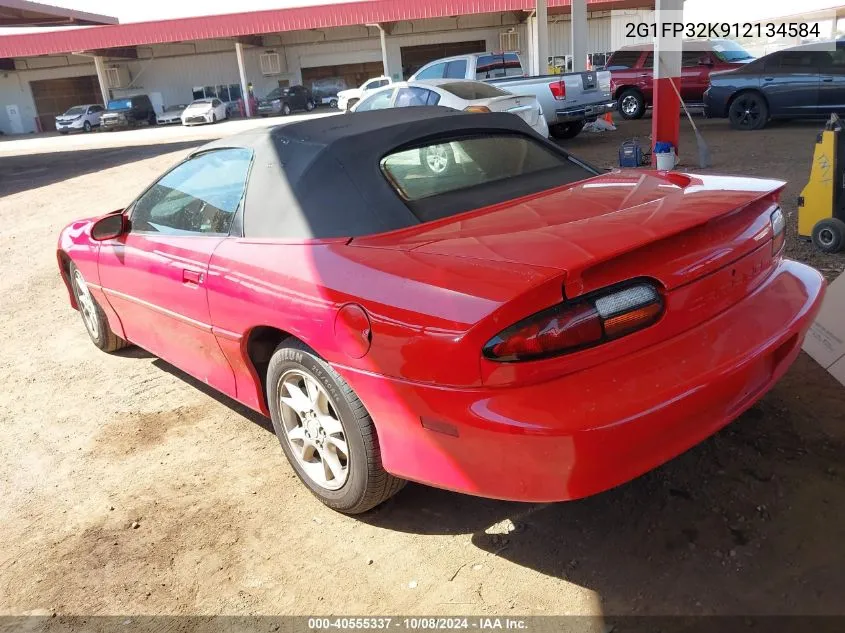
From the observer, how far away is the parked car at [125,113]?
3419 centimetres

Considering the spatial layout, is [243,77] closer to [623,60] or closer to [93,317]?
[623,60]

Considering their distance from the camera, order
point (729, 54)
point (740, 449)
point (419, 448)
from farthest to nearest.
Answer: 1. point (729, 54)
2. point (740, 449)
3. point (419, 448)

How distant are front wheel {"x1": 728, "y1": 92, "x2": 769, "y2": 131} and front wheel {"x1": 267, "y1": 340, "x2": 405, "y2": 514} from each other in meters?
13.2

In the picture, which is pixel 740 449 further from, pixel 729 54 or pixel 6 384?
pixel 729 54

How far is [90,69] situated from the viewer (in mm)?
41312

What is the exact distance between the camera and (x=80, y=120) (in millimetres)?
34688

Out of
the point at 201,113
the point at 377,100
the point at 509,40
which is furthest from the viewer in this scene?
the point at 509,40

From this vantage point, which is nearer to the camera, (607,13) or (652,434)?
(652,434)

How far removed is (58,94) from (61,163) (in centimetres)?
2753

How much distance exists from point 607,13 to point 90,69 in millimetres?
30141

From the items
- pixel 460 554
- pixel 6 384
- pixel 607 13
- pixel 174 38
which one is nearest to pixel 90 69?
pixel 174 38

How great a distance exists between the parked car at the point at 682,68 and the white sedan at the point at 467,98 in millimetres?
5175

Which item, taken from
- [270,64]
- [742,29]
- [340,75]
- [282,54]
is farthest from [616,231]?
[282,54]

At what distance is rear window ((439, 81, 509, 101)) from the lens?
11359mm
